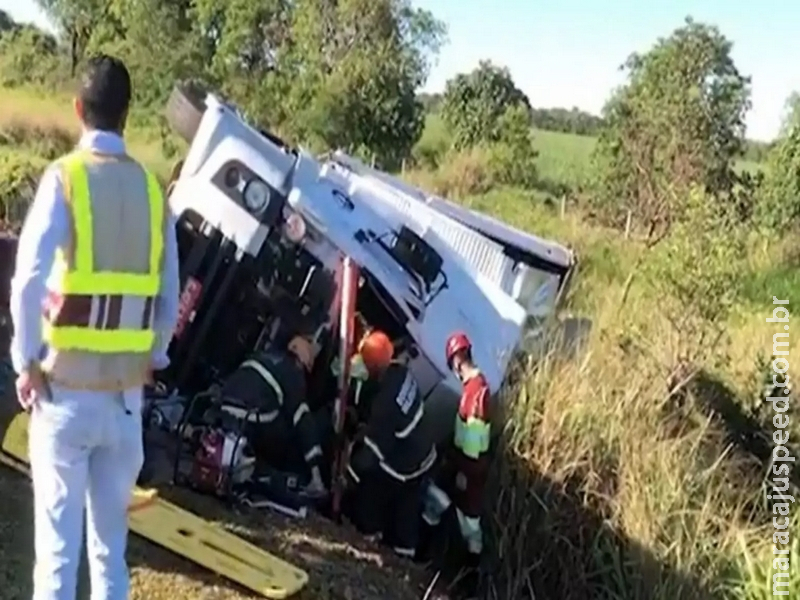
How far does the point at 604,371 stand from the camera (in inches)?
311

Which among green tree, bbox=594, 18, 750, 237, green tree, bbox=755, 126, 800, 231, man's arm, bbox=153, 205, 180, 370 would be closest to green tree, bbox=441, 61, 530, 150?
green tree, bbox=594, 18, 750, 237

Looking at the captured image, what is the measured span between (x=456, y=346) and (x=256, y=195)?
4.08 feet

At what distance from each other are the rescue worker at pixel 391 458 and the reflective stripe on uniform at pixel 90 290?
2.66 meters

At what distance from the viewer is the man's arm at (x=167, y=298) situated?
4168mm

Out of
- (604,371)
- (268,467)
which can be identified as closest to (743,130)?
(604,371)

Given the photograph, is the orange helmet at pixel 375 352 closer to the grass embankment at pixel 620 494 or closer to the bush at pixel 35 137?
the grass embankment at pixel 620 494

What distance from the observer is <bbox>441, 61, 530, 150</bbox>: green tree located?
1480 inches

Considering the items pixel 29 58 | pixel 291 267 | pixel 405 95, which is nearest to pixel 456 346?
pixel 291 267

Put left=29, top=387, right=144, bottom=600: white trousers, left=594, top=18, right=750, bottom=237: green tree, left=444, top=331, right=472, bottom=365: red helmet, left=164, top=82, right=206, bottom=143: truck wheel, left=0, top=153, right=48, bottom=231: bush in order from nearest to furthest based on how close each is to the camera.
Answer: left=29, top=387, right=144, bottom=600: white trousers < left=444, top=331, right=472, bottom=365: red helmet < left=164, top=82, right=206, bottom=143: truck wheel < left=0, top=153, right=48, bottom=231: bush < left=594, top=18, right=750, bottom=237: green tree

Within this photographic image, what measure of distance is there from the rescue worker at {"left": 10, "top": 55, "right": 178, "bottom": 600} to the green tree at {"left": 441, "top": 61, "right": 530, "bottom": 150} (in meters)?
31.9

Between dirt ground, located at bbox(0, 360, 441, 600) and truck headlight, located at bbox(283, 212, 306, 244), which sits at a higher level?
truck headlight, located at bbox(283, 212, 306, 244)

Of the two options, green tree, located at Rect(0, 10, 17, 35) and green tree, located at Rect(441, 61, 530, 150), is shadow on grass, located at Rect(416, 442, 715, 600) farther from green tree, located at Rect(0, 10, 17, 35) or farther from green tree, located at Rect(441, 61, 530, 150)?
green tree, located at Rect(0, 10, 17, 35)

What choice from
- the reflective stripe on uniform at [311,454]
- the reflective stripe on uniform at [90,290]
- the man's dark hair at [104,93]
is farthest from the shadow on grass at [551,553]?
the man's dark hair at [104,93]

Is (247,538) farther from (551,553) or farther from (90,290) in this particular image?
(90,290)
